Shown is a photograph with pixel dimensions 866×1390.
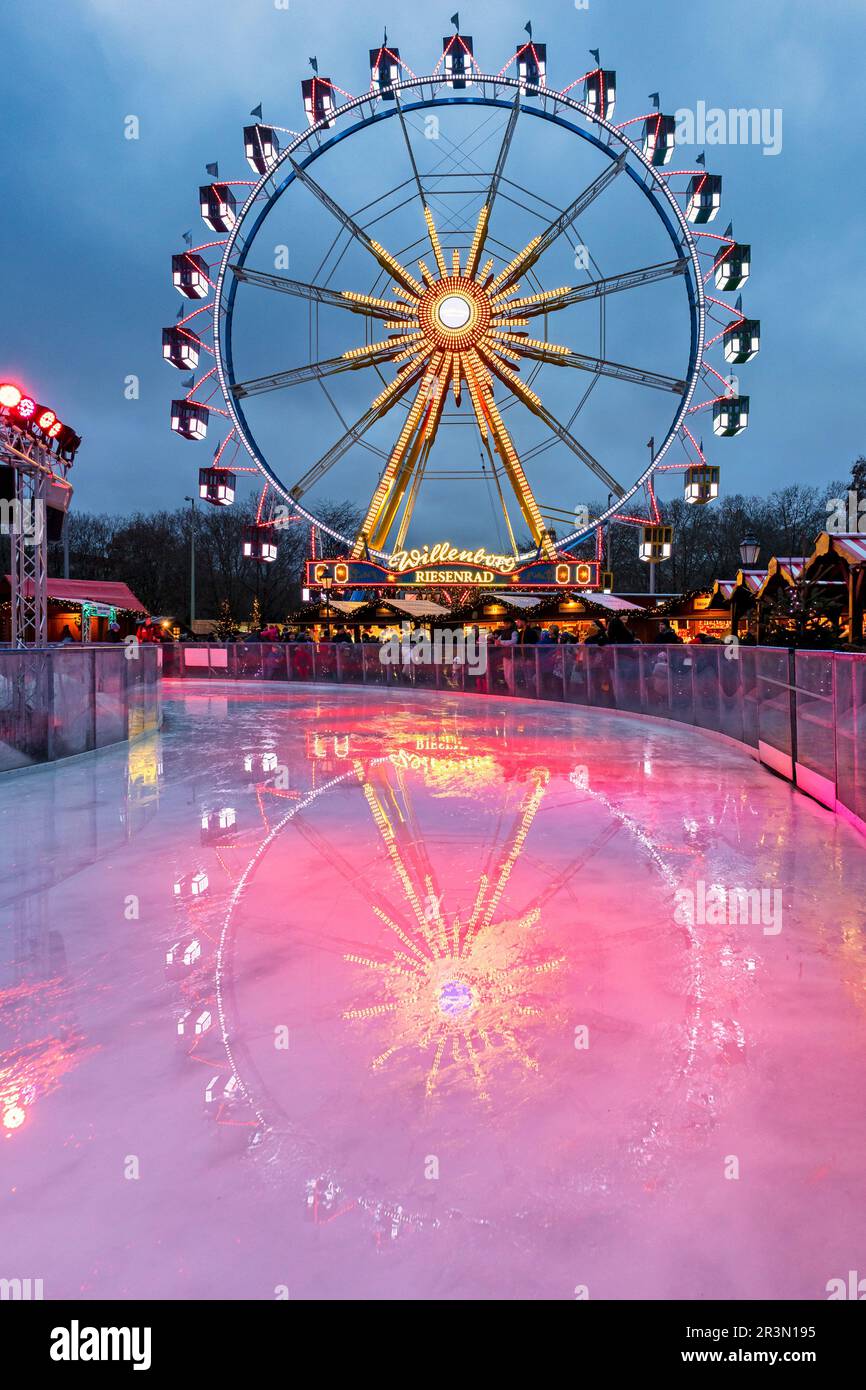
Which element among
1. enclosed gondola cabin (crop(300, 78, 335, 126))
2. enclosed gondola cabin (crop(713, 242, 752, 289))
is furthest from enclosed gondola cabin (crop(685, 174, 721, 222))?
enclosed gondola cabin (crop(300, 78, 335, 126))

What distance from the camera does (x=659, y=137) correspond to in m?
22.2

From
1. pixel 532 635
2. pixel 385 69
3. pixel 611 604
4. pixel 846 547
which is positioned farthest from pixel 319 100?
pixel 846 547

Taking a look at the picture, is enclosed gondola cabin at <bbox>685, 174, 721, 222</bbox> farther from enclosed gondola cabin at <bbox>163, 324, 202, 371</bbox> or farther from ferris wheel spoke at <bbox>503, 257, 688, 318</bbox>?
enclosed gondola cabin at <bbox>163, 324, 202, 371</bbox>

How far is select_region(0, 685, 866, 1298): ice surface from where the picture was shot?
1856 mm

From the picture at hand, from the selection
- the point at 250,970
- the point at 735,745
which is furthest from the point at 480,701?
the point at 250,970

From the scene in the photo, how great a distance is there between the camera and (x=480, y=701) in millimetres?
19516

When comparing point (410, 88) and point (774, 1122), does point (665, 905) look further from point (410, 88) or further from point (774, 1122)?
point (410, 88)

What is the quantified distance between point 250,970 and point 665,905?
211 cm

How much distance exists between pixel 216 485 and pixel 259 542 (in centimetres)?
265

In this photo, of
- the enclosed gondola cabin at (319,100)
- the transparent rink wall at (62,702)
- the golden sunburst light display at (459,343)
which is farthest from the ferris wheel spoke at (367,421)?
the transparent rink wall at (62,702)

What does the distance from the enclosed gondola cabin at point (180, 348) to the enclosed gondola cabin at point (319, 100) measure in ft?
22.0

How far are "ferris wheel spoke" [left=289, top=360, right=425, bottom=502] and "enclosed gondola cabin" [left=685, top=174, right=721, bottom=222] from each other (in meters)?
8.59

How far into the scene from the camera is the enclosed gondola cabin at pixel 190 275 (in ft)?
72.3

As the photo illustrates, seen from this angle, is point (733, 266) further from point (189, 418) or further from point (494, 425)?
point (189, 418)
